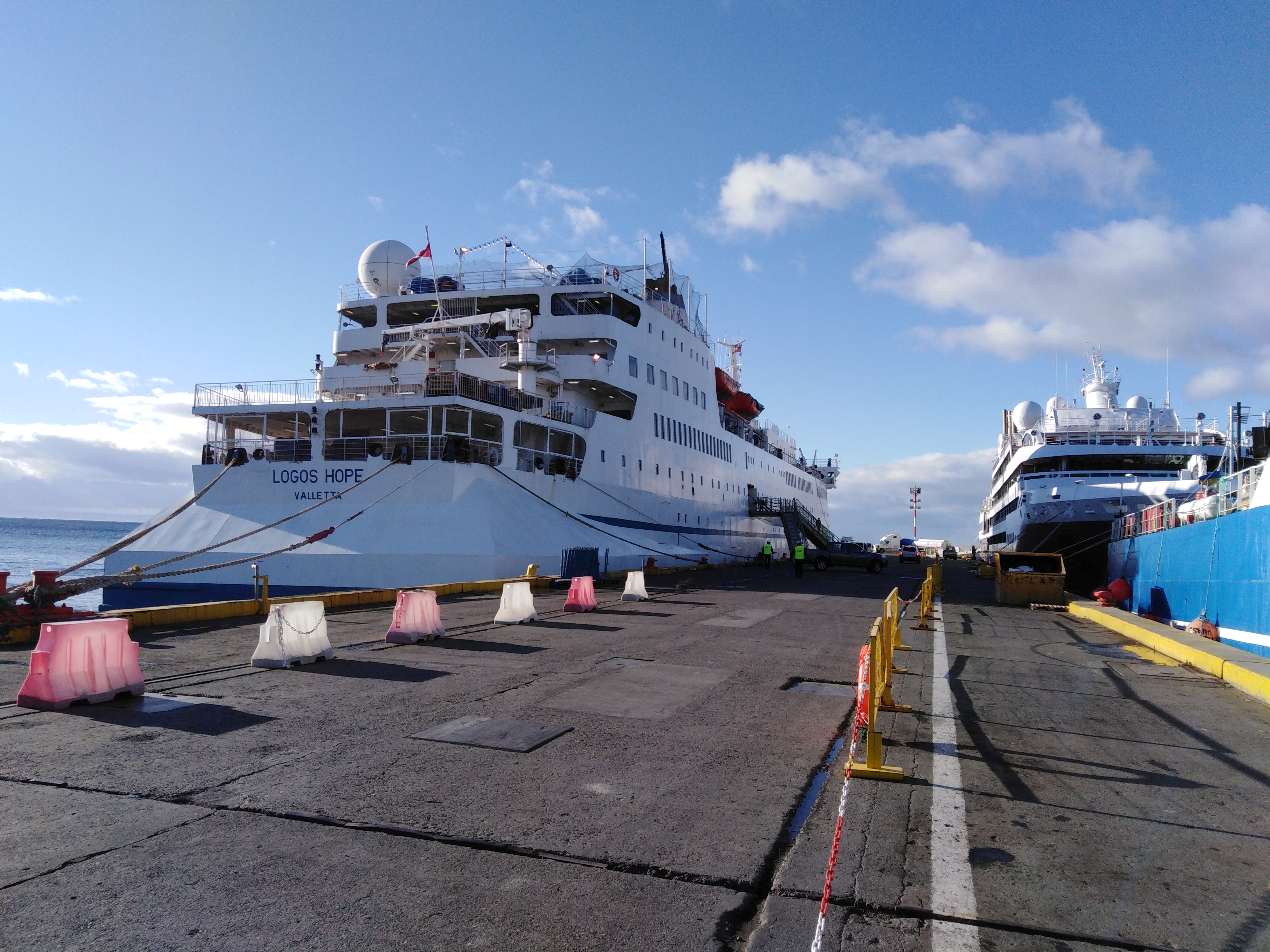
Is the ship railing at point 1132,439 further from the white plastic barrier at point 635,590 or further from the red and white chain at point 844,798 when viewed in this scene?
the red and white chain at point 844,798

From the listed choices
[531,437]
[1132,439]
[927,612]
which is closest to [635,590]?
[927,612]

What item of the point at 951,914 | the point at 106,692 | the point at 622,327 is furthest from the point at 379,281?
the point at 951,914

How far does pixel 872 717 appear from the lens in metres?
5.36

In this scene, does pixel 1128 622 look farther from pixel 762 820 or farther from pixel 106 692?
pixel 106 692

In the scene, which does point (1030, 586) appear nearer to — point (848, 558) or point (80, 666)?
point (848, 558)

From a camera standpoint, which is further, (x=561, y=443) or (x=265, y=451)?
(x=561, y=443)

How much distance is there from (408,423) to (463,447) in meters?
2.74

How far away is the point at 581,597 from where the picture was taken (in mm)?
15828

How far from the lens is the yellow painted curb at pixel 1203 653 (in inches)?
344

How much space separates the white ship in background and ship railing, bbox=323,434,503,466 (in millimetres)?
84

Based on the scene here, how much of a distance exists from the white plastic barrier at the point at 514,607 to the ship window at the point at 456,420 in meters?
9.34

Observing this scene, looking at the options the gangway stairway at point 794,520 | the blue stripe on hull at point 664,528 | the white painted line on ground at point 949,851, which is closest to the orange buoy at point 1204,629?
the white painted line on ground at point 949,851

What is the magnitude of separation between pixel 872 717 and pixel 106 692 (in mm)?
6566

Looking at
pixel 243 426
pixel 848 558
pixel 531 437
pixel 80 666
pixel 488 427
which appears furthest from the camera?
pixel 848 558
